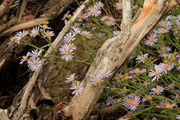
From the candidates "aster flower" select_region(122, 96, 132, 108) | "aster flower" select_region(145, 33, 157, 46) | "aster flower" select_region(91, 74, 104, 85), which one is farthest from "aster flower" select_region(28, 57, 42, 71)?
"aster flower" select_region(145, 33, 157, 46)

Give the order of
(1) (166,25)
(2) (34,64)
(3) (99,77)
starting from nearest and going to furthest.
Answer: (3) (99,77) < (2) (34,64) < (1) (166,25)

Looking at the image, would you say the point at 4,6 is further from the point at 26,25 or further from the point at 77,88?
the point at 77,88

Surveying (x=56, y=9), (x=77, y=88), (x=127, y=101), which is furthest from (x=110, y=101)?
(x=56, y=9)

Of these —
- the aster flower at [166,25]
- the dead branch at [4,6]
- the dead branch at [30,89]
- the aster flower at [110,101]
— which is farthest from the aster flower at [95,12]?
the dead branch at [4,6]

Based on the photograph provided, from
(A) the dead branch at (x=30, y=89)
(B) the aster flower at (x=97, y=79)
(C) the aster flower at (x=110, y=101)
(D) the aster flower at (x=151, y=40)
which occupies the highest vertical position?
(B) the aster flower at (x=97, y=79)

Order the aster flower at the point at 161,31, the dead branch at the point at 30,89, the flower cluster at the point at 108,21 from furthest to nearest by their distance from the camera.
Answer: the flower cluster at the point at 108,21 < the aster flower at the point at 161,31 < the dead branch at the point at 30,89

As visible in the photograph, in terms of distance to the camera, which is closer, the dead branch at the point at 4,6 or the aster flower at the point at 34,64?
the aster flower at the point at 34,64

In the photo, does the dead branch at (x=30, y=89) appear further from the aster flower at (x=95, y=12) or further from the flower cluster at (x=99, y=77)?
the flower cluster at (x=99, y=77)

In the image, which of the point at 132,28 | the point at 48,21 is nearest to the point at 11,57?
the point at 48,21
